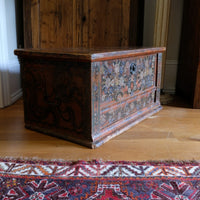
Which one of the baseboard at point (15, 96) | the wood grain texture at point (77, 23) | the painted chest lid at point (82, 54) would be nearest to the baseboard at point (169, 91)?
the wood grain texture at point (77, 23)

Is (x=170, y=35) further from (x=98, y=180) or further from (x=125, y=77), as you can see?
(x=98, y=180)

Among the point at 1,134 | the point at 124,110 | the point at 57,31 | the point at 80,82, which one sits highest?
the point at 57,31

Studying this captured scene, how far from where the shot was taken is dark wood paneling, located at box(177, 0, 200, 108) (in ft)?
7.79

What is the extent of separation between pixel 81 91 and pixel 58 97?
0.19 meters

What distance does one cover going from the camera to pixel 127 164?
4.31 feet

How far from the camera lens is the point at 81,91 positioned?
1502 millimetres

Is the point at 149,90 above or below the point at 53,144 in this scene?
above

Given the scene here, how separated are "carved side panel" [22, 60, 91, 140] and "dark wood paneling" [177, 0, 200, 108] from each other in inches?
50.6

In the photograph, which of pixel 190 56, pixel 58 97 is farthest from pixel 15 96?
pixel 190 56

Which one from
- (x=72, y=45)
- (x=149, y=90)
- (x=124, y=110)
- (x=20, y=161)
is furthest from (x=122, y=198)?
(x=72, y=45)

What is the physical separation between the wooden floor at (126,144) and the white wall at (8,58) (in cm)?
41

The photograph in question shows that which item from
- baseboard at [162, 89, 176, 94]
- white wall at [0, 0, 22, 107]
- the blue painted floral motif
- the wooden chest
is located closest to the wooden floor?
the wooden chest

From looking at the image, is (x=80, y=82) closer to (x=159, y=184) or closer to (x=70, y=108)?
(x=70, y=108)

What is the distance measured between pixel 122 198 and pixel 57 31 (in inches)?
81.1
